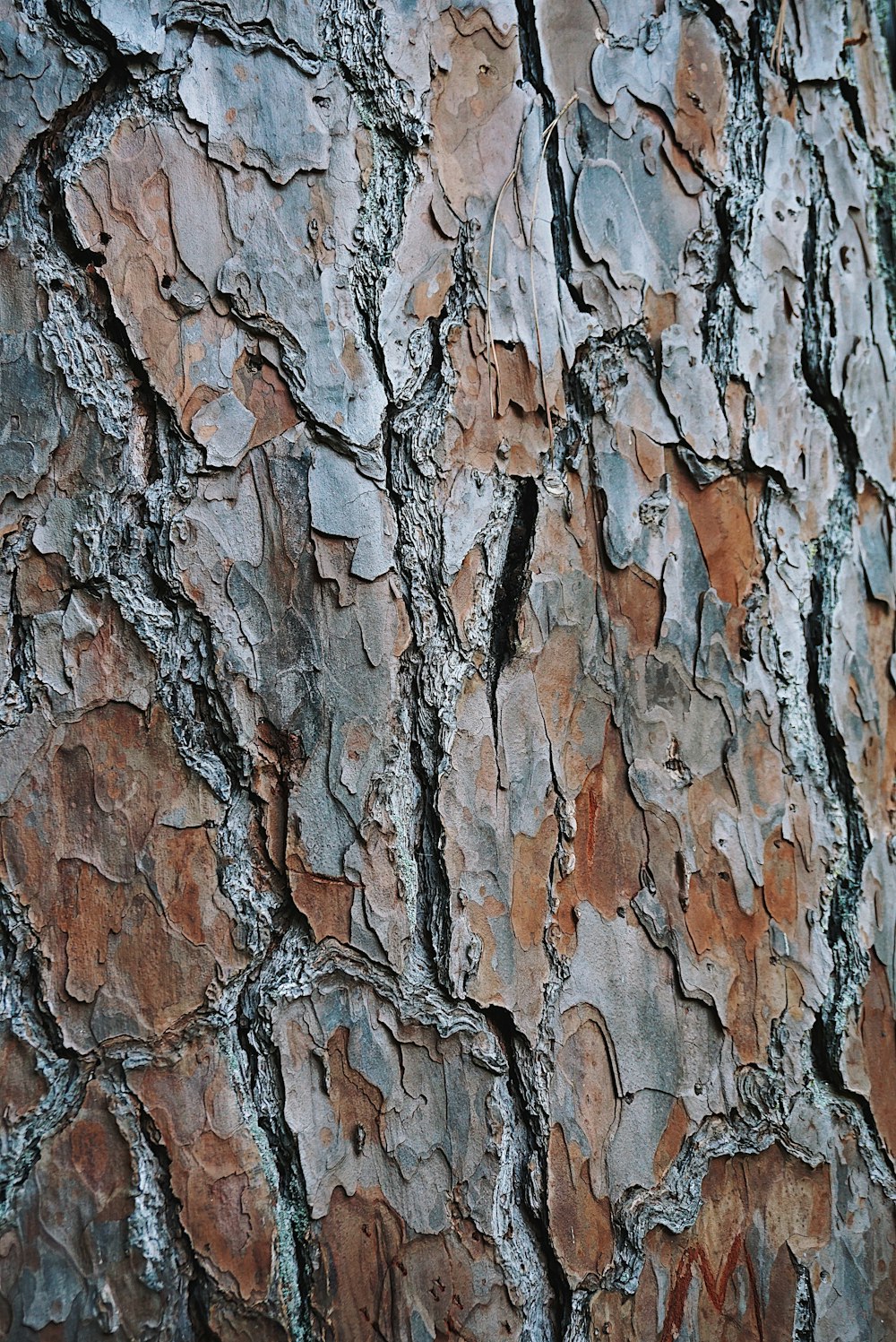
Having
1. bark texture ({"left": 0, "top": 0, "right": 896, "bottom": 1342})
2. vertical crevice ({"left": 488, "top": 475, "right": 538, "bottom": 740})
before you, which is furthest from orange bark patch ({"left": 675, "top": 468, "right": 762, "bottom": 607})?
vertical crevice ({"left": 488, "top": 475, "right": 538, "bottom": 740})

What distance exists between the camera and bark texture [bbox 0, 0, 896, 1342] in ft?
2.03

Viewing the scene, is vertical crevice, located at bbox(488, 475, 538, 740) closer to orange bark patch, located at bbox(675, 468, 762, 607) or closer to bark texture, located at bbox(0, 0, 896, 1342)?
bark texture, located at bbox(0, 0, 896, 1342)

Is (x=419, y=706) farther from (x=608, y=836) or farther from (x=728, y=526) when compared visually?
(x=728, y=526)

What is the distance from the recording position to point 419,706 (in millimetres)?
648

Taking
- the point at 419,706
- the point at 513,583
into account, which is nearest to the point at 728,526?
the point at 513,583

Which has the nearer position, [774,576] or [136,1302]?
[136,1302]

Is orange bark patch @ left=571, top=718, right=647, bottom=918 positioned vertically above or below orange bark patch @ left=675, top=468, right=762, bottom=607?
below

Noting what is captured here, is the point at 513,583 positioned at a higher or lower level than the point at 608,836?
higher

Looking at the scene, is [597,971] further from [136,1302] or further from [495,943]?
[136,1302]

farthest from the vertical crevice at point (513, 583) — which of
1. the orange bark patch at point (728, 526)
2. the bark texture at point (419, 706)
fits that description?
the orange bark patch at point (728, 526)

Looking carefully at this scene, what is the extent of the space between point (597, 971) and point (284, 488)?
425 mm

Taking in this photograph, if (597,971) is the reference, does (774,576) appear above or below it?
above

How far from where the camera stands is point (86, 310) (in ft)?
2.05

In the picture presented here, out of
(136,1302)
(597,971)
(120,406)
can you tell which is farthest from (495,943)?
(120,406)
